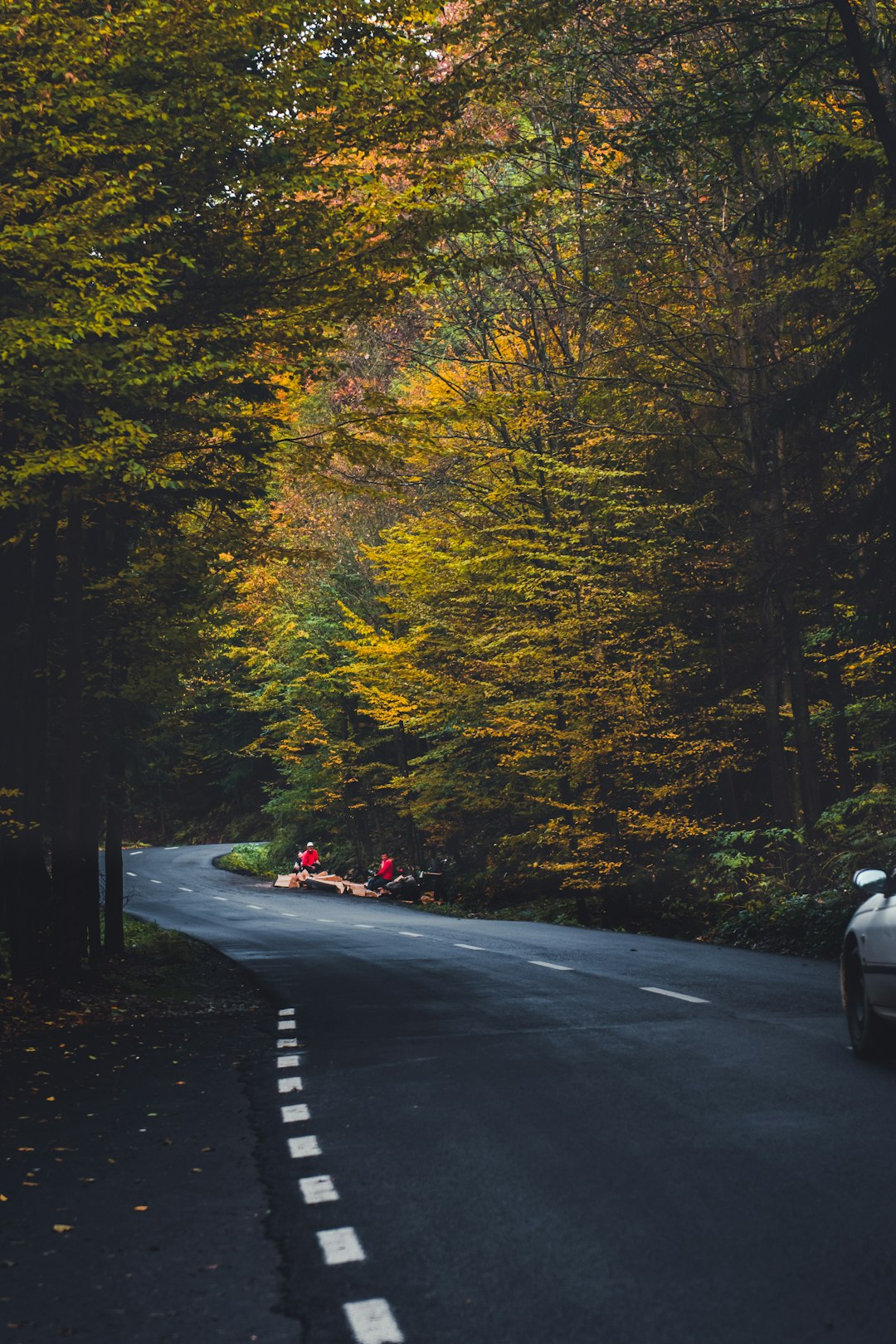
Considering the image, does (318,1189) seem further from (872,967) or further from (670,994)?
(670,994)

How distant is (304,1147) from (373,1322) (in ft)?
9.82

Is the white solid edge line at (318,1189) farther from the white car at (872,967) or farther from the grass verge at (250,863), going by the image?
the grass verge at (250,863)

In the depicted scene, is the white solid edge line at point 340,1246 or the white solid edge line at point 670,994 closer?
the white solid edge line at point 340,1246

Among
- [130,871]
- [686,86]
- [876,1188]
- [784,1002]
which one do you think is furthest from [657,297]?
[130,871]

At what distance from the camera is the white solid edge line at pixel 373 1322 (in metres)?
4.45

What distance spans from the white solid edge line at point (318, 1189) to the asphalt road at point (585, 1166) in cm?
3

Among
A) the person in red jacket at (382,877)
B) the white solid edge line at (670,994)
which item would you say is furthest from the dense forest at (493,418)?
the white solid edge line at (670,994)

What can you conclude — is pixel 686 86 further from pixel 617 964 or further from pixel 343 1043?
pixel 343 1043

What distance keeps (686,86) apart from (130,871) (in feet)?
137

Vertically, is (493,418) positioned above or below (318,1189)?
above

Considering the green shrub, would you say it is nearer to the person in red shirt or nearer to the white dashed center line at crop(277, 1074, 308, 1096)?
the person in red shirt

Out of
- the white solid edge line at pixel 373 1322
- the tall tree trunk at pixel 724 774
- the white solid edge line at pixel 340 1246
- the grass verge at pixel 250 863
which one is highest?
the tall tree trunk at pixel 724 774

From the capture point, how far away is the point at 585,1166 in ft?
21.8

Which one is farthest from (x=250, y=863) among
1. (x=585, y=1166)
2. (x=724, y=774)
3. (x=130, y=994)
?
(x=585, y=1166)
